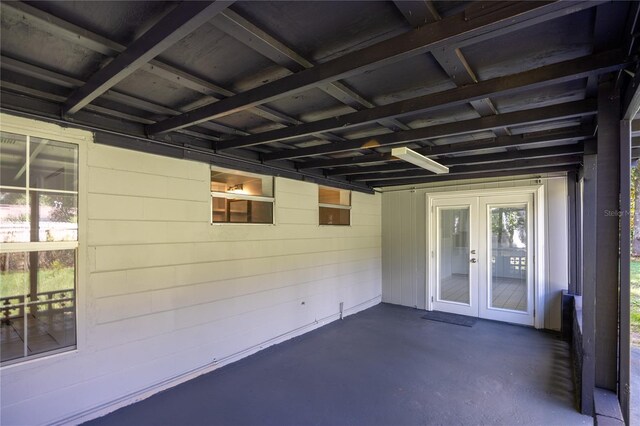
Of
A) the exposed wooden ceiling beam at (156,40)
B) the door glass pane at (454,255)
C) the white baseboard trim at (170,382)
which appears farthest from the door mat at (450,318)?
the exposed wooden ceiling beam at (156,40)

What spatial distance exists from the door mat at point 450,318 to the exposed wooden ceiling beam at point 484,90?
4.12m

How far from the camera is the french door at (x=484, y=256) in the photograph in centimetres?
516

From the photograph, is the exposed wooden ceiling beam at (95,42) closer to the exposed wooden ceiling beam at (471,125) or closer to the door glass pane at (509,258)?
the exposed wooden ceiling beam at (471,125)

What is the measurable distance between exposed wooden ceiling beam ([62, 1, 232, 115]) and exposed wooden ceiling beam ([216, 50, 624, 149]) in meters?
1.47

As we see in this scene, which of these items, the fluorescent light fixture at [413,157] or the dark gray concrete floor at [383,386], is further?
the fluorescent light fixture at [413,157]

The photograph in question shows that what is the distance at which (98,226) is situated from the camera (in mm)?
2686

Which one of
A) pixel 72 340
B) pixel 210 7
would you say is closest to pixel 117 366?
pixel 72 340

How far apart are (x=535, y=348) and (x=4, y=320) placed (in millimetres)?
5574

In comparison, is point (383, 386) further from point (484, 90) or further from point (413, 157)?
point (484, 90)

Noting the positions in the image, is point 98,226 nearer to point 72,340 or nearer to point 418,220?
point 72,340

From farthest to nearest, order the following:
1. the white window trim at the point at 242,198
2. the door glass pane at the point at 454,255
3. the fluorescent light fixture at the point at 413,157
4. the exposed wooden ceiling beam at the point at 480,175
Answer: the door glass pane at the point at 454,255 < the exposed wooden ceiling beam at the point at 480,175 < the white window trim at the point at 242,198 < the fluorescent light fixture at the point at 413,157

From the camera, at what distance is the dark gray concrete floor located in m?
2.68

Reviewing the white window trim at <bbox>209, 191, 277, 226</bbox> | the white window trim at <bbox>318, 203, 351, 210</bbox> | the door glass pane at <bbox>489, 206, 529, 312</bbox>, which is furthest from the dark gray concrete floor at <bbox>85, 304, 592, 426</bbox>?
the white window trim at <bbox>318, 203, 351, 210</bbox>

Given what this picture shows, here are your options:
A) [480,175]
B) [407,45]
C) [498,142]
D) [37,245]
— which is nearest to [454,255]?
[480,175]
